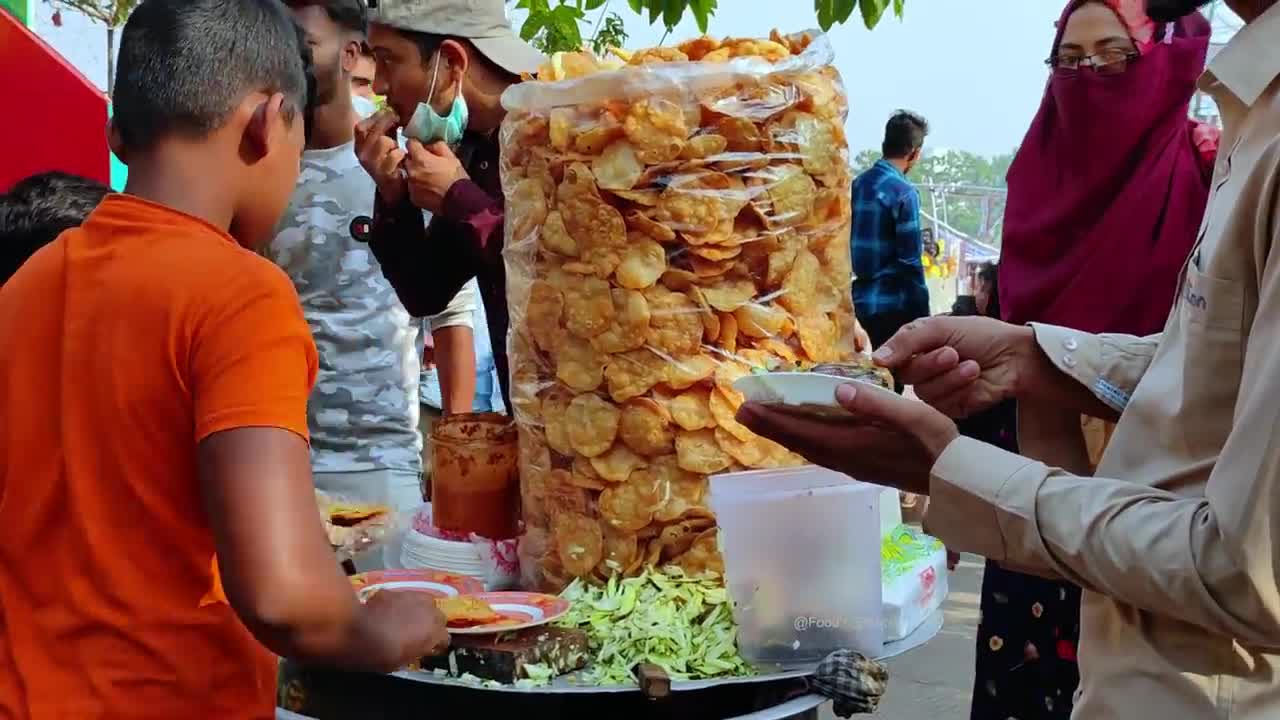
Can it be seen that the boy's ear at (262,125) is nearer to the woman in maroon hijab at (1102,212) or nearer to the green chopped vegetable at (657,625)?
the green chopped vegetable at (657,625)

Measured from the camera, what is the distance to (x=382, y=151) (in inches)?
88.9

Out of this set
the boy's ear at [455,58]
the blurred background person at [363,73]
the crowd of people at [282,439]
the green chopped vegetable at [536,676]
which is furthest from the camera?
the blurred background person at [363,73]

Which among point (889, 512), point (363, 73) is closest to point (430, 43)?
point (889, 512)

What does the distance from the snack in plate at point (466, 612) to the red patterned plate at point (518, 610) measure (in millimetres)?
13

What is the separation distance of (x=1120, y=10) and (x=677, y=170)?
4.15 ft

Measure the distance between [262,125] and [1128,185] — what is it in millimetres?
1843

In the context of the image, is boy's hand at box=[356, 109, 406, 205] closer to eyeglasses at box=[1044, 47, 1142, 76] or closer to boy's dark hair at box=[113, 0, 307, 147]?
boy's dark hair at box=[113, 0, 307, 147]

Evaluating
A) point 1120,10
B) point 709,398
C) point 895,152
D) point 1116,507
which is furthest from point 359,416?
point 895,152

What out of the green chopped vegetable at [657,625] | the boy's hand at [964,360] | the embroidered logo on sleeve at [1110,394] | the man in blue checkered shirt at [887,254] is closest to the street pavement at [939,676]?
the man in blue checkered shirt at [887,254]

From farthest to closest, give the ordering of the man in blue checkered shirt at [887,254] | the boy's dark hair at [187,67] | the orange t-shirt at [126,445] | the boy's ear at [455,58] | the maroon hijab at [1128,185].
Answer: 1. the man in blue checkered shirt at [887,254]
2. the maroon hijab at [1128,185]
3. the boy's ear at [455,58]
4. the boy's dark hair at [187,67]
5. the orange t-shirt at [126,445]

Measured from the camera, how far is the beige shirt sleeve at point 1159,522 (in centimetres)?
99

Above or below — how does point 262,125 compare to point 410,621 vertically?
above

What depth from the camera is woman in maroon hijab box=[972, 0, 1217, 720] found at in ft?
7.84

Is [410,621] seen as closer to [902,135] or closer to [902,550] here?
[902,550]
